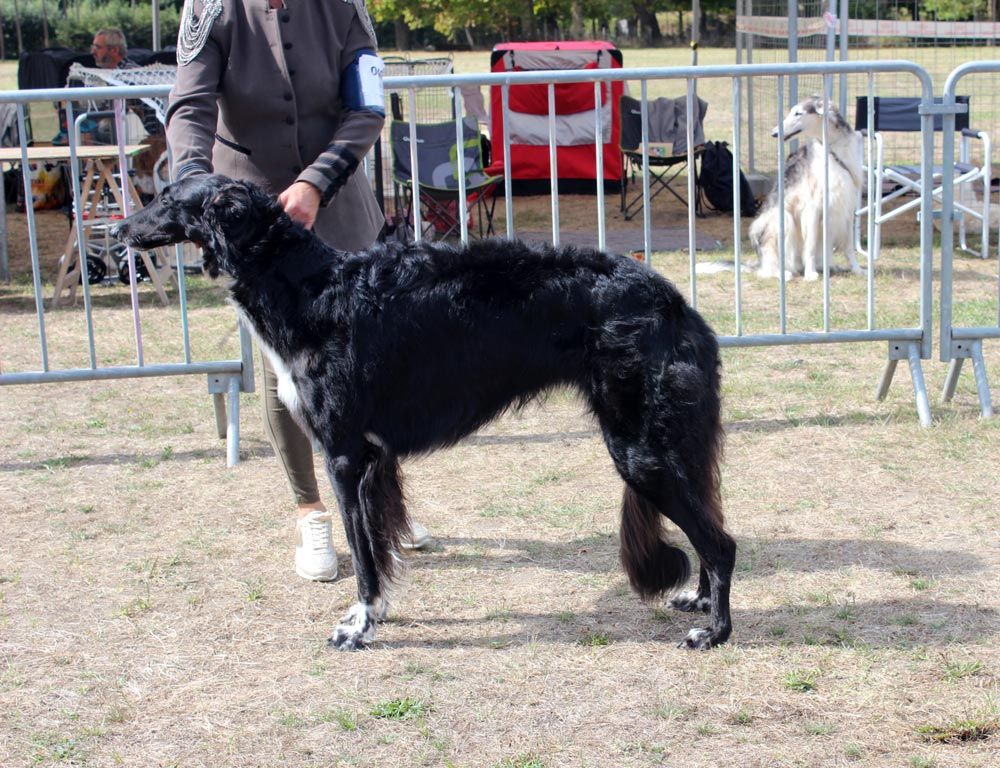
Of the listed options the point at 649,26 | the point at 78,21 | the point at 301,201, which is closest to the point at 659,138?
the point at 301,201

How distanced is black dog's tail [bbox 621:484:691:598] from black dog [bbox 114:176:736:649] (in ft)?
0.33

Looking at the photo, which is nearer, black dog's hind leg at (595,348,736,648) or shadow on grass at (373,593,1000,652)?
black dog's hind leg at (595,348,736,648)

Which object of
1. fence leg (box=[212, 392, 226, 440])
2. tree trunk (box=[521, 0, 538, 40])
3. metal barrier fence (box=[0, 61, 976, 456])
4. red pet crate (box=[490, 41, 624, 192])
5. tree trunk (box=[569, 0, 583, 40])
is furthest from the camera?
tree trunk (box=[521, 0, 538, 40])

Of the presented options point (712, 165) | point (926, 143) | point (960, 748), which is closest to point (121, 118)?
point (926, 143)

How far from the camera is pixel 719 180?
11.3m

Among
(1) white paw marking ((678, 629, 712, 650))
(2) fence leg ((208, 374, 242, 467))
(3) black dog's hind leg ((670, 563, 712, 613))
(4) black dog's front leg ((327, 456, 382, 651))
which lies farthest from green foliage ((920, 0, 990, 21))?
(4) black dog's front leg ((327, 456, 382, 651))

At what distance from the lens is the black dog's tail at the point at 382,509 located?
3238 millimetres

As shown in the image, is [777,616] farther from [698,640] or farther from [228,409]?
[228,409]

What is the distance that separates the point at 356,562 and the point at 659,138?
9.44 m

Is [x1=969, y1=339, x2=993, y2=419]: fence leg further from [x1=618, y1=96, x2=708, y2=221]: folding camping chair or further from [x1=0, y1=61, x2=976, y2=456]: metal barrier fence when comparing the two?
[x1=618, y1=96, x2=708, y2=221]: folding camping chair

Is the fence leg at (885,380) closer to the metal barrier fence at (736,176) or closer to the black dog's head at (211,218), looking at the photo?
the metal barrier fence at (736,176)

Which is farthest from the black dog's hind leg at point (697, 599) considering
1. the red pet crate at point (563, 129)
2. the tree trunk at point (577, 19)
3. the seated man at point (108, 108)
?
the tree trunk at point (577, 19)

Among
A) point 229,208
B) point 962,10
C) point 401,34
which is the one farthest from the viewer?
point 401,34

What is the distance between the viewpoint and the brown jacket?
11.2 ft
